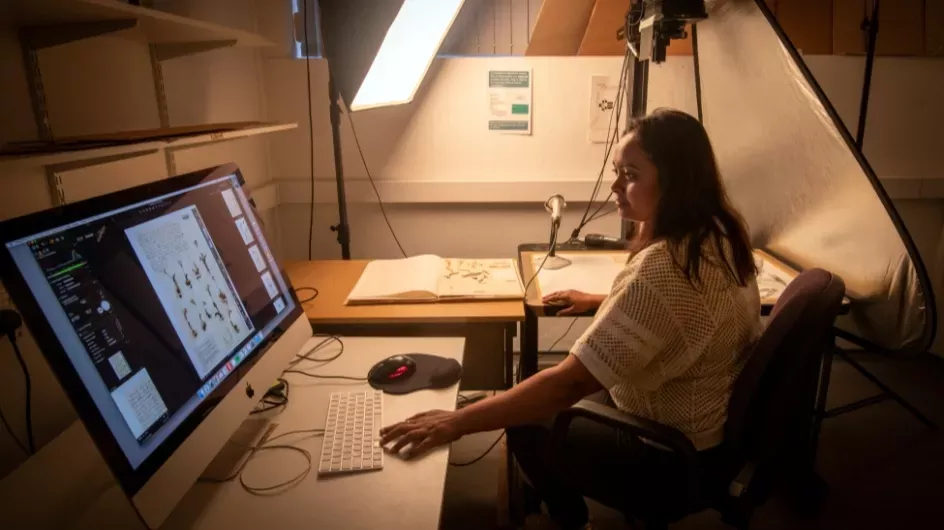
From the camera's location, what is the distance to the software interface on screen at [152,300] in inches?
29.1

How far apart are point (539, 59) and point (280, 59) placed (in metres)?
1.04

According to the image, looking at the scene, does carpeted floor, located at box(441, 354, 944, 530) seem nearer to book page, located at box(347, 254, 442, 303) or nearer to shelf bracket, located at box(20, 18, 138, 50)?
book page, located at box(347, 254, 442, 303)

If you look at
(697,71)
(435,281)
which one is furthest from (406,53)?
(697,71)

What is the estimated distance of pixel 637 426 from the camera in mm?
1164

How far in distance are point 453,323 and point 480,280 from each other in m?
0.23

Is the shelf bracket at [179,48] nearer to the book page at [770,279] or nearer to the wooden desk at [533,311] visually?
the wooden desk at [533,311]

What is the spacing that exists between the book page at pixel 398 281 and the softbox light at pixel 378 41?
495 millimetres

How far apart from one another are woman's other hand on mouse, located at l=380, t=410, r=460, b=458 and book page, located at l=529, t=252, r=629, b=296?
68 cm

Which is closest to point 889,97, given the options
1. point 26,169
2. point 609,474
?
point 609,474

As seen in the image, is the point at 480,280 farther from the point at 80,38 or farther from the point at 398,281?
the point at 80,38

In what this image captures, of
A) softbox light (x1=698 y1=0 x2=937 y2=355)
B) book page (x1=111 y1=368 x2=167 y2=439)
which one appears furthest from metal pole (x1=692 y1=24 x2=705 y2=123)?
book page (x1=111 y1=368 x2=167 y2=439)

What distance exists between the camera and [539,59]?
2.52 metres

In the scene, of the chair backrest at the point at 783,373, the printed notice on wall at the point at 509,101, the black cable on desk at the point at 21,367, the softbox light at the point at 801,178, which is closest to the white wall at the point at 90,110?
the black cable on desk at the point at 21,367

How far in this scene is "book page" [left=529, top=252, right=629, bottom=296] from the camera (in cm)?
176
